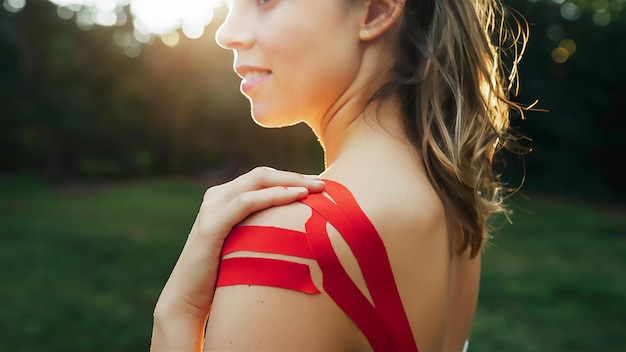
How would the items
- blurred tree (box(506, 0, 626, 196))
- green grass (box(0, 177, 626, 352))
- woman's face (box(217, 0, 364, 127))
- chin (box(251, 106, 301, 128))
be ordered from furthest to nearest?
1. blurred tree (box(506, 0, 626, 196))
2. green grass (box(0, 177, 626, 352))
3. chin (box(251, 106, 301, 128))
4. woman's face (box(217, 0, 364, 127))

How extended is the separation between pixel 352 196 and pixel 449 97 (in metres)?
0.46

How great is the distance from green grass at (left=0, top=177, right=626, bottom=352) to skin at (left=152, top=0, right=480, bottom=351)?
5.30m

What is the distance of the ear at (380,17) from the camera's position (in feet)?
4.70

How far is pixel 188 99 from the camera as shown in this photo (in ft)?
68.0

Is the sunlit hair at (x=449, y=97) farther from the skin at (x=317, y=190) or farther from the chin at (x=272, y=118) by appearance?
the chin at (x=272, y=118)

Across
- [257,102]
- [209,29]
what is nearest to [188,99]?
[209,29]

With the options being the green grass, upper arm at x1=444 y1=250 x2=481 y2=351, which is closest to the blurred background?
the green grass

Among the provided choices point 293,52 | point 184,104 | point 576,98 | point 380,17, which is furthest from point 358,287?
point 184,104

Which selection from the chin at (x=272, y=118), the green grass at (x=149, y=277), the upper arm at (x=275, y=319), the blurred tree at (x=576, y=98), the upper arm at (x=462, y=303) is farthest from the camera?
the blurred tree at (x=576, y=98)

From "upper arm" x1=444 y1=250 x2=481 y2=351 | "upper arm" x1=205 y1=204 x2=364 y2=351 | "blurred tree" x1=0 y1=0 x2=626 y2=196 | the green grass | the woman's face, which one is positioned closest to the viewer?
"upper arm" x1=205 y1=204 x2=364 y2=351

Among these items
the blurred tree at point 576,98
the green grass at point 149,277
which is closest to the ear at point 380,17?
the green grass at point 149,277

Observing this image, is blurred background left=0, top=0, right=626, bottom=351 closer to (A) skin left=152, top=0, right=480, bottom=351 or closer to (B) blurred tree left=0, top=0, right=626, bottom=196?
(B) blurred tree left=0, top=0, right=626, bottom=196

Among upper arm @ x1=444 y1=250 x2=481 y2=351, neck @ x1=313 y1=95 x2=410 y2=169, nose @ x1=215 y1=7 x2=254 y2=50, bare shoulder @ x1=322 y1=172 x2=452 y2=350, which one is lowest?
upper arm @ x1=444 y1=250 x2=481 y2=351

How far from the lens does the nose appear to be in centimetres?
142
